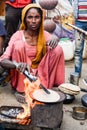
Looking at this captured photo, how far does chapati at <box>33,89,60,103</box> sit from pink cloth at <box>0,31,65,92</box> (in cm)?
86

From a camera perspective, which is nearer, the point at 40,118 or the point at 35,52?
the point at 40,118

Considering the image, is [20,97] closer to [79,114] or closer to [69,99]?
[69,99]

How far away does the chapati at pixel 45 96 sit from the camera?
10.9 ft

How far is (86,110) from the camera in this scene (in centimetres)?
403

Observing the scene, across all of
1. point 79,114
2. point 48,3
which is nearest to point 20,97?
point 79,114

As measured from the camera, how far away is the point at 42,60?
14.4ft

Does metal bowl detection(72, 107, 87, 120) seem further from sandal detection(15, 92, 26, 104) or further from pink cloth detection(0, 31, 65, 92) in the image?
sandal detection(15, 92, 26, 104)

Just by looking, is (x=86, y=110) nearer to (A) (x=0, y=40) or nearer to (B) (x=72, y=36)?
(A) (x=0, y=40)

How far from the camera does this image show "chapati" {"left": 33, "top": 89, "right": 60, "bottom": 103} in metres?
3.34

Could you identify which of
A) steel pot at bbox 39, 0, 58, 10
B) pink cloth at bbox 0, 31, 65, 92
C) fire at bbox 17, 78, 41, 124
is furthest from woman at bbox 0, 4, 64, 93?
steel pot at bbox 39, 0, 58, 10

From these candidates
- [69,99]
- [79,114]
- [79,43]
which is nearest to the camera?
[79,114]

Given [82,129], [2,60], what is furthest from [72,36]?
[82,129]

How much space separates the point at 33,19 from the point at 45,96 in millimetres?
1286

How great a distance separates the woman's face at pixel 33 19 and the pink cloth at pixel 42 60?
0.66ft
